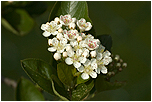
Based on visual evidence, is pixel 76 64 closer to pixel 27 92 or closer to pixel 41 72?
pixel 41 72

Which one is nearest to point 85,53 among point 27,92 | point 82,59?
point 82,59

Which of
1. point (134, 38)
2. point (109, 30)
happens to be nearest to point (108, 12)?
point (109, 30)

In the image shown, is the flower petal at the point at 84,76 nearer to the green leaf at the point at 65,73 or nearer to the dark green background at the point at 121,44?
the green leaf at the point at 65,73

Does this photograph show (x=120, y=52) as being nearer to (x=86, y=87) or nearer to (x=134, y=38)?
(x=134, y=38)

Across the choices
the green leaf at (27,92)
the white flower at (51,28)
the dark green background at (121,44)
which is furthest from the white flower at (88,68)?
the dark green background at (121,44)

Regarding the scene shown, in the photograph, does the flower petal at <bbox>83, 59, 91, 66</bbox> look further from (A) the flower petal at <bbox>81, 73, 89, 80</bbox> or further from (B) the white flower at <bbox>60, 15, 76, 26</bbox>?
(B) the white flower at <bbox>60, 15, 76, 26</bbox>

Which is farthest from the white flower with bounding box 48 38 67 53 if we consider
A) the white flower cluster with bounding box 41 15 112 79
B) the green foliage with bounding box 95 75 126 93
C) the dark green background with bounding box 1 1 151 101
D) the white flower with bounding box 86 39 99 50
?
the dark green background with bounding box 1 1 151 101
